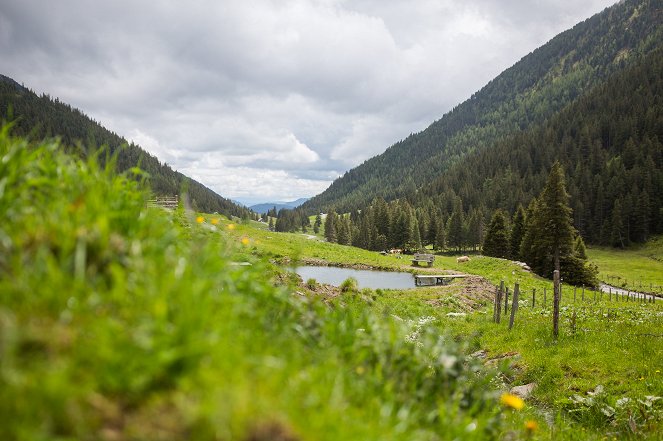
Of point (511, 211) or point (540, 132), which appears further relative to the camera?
point (540, 132)

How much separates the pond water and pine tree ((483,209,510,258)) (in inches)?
1551

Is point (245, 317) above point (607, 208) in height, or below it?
below

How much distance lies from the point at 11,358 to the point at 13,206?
5.65ft

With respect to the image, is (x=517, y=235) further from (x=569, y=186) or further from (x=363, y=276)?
(x=569, y=186)

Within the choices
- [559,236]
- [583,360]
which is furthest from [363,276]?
[583,360]

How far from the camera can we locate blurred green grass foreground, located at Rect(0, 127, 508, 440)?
1.67 meters

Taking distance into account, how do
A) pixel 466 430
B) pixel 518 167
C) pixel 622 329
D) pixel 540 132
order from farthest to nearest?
pixel 540 132 < pixel 518 167 < pixel 622 329 < pixel 466 430

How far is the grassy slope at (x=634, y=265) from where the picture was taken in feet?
219

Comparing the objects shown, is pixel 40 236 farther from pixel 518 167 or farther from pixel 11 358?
pixel 518 167

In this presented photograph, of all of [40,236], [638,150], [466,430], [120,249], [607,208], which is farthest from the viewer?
[638,150]

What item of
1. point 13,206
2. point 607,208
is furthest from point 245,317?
point 607,208

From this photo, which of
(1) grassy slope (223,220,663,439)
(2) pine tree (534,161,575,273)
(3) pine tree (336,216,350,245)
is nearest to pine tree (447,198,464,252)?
(3) pine tree (336,216,350,245)

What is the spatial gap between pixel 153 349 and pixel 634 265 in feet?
355

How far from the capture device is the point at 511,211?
141375 millimetres
